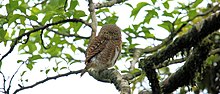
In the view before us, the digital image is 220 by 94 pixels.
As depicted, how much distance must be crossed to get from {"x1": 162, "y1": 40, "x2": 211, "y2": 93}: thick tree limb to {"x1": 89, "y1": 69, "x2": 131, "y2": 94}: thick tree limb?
26 cm

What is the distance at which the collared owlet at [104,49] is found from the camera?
15.0 ft

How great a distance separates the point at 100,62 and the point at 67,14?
0.67 metres

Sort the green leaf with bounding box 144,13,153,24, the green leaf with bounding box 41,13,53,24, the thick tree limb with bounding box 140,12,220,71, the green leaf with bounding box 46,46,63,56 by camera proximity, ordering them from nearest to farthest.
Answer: the thick tree limb with bounding box 140,12,220,71, the green leaf with bounding box 41,13,53,24, the green leaf with bounding box 144,13,153,24, the green leaf with bounding box 46,46,63,56

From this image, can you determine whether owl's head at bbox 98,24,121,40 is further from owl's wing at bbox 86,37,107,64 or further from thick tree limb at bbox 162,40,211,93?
thick tree limb at bbox 162,40,211,93

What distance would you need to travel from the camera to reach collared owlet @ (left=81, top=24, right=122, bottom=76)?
4.58 meters

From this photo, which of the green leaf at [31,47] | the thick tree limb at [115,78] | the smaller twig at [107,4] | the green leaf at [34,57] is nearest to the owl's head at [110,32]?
the smaller twig at [107,4]

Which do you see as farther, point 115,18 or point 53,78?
point 115,18

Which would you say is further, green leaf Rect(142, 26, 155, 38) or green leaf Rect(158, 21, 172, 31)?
green leaf Rect(142, 26, 155, 38)

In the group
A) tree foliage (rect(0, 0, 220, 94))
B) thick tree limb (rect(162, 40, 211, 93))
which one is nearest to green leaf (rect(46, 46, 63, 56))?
tree foliage (rect(0, 0, 220, 94))

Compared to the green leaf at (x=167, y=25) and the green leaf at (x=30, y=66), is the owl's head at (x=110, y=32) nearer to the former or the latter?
the green leaf at (x=167, y=25)

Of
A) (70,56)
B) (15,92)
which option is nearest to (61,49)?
(70,56)

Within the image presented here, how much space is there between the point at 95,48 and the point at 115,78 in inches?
59.5

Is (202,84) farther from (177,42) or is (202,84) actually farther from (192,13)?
(192,13)

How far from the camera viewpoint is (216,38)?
106 inches
